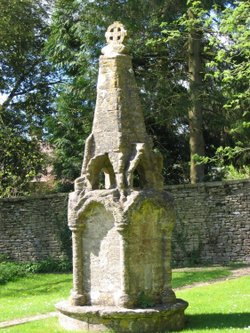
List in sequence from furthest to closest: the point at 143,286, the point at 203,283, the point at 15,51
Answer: the point at 15,51
the point at 203,283
the point at 143,286

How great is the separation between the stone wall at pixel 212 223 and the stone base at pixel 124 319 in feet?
36.9

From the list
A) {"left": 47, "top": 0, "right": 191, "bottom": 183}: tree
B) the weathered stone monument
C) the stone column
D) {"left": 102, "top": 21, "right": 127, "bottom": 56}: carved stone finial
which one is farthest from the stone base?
→ {"left": 47, "top": 0, "right": 191, "bottom": 183}: tree

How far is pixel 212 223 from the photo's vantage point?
21.3 meters

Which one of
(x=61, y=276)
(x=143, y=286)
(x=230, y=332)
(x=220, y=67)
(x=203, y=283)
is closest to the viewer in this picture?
(x=230, y=332)

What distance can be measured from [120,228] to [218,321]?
2504mm

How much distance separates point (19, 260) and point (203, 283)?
9.77 meters

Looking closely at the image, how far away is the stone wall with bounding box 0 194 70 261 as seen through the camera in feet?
77.3

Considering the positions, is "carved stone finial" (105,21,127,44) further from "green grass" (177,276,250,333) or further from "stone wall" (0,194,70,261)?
"stone wall" (0,194,70,261)

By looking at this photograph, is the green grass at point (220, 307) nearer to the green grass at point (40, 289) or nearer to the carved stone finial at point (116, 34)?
the green grass at point (40, 289)

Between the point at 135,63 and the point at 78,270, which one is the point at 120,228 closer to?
the point at 78,270

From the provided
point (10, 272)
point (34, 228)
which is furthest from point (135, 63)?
point (10, 272)

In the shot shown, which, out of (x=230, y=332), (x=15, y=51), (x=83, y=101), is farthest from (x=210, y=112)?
(x=230, y=332)

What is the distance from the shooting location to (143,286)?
9867 mm

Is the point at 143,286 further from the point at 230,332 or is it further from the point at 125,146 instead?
the point at 125,146
